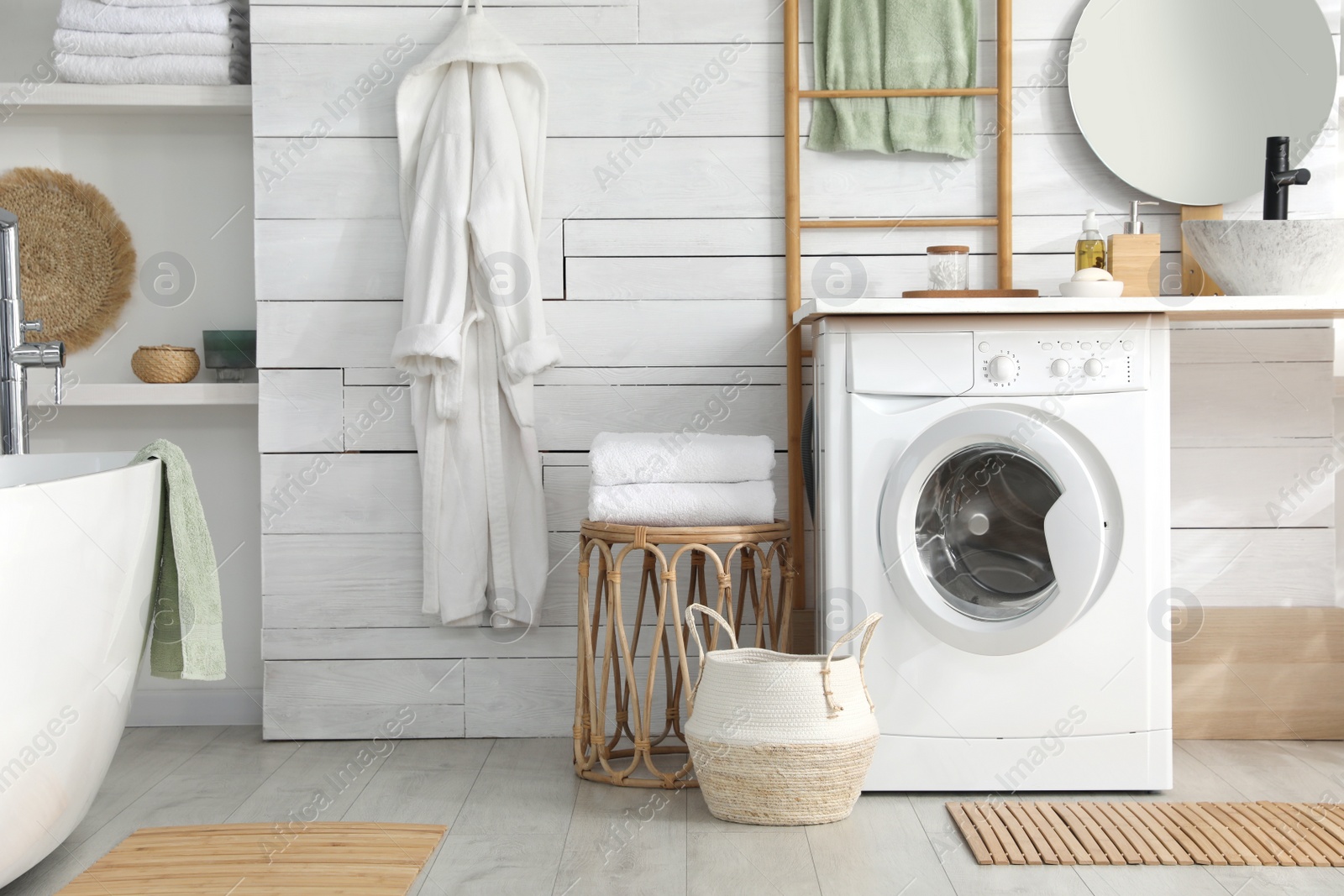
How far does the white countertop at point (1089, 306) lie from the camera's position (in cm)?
190

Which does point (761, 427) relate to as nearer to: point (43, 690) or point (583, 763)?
point (583, 763)

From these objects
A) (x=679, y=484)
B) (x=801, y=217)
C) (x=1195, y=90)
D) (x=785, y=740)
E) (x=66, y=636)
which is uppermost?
(x=1195, y=90)

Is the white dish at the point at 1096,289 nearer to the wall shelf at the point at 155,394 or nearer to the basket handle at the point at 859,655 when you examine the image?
the basket handle at the point at 859,655

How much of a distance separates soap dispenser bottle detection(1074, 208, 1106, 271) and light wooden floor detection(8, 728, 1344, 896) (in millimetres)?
1001

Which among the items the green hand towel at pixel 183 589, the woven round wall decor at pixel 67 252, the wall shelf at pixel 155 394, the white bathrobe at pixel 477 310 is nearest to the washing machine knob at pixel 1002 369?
the white bathrobe at pixel 477 310

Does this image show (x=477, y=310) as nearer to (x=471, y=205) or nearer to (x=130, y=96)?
(x=471, y=205)

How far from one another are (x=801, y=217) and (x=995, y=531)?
2.72ft

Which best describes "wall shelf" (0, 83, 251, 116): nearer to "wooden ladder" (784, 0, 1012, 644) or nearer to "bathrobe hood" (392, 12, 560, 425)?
"bathrobe hood" (392, 12, 560, 425)

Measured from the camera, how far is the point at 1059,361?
1941mm

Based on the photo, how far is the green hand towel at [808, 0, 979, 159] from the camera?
234 centimetres

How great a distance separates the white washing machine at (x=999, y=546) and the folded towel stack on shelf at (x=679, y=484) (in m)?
0.16

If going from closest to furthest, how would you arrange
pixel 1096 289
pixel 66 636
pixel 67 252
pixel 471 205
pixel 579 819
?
pixel 66 636 → pixel 579 819 → pixel 1096 289 → pixel 471 205 → pixel 67 252

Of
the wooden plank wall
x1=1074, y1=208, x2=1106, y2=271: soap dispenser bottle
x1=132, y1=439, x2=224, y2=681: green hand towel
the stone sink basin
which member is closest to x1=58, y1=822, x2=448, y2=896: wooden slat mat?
x1=132, y1=439, x2=224, y2=681: green hand towel

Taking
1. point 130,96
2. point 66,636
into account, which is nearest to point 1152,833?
point 66,636
